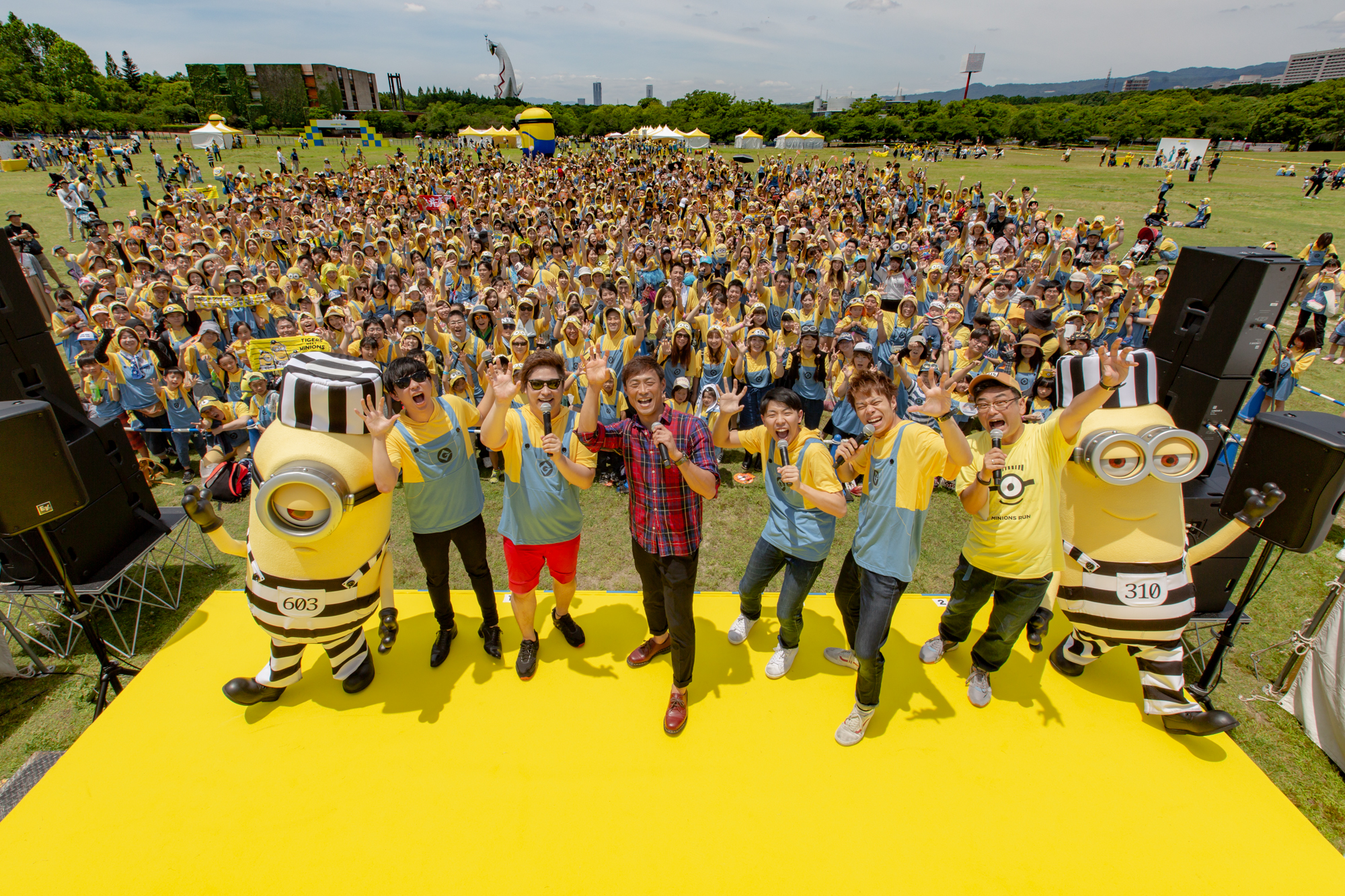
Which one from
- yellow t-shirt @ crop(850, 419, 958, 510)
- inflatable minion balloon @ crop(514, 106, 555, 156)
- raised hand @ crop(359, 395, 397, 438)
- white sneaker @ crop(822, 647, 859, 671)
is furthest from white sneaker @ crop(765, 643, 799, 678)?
inflatable minion balloon @ crop(514, 106, 555, 156)

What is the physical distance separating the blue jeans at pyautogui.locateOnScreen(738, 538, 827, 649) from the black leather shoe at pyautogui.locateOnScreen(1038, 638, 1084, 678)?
5.98ft

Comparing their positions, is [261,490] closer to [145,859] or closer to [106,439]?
[145,859]

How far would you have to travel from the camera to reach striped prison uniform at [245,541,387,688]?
3.28m

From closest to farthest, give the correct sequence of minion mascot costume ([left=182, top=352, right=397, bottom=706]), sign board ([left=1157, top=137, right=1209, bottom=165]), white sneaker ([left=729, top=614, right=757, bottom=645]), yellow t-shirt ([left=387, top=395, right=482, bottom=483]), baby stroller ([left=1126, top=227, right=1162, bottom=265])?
minion mascot costume ([left=182, top=352, right=397, bottom=706]) < yellow t-shirt ([left=387, top=395, right=482, bottom=483]) < white sneaker ([left=729, top=614, right=757, bottom=645]) < baby stroller ([left=1126, top=227, right=1162, bottom=265]) < sign board ([left=1157, top=137, right=1209, bottom=165])

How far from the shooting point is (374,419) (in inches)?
122

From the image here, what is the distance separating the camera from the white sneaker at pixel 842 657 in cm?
405

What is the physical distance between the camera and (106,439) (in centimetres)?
461

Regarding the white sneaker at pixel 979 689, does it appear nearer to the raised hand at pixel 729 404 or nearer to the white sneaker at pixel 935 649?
the white sneaker at pixel 935 649

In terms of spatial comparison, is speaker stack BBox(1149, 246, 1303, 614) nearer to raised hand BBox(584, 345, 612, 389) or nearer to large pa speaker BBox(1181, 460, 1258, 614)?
large pa speaker BBox(1181, 460, 1258, 614)

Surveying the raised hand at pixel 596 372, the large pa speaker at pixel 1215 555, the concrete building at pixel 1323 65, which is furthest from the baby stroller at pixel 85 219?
the concrete building at pixel 1323 65

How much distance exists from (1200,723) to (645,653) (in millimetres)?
3290

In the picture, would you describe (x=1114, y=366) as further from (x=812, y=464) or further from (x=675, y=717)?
(x=675, y=717)

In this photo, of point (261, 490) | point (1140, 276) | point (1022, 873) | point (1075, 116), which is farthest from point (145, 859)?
point (1075, 116)

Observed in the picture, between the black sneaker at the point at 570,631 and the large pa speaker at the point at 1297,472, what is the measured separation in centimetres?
412
